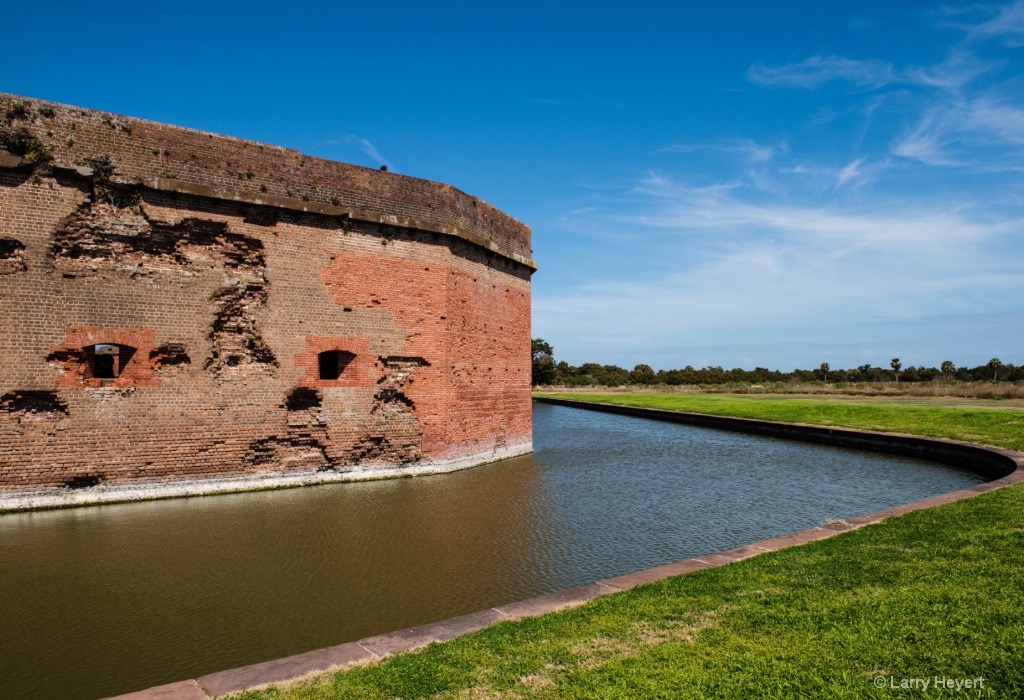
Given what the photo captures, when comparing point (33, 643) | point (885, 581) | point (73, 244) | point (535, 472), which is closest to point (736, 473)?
point (535, 472)

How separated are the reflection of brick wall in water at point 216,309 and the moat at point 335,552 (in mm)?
1000

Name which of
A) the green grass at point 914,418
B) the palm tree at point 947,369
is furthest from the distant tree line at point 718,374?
the green grass at point 914,418

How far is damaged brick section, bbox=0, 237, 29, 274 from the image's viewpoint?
8.66 meters

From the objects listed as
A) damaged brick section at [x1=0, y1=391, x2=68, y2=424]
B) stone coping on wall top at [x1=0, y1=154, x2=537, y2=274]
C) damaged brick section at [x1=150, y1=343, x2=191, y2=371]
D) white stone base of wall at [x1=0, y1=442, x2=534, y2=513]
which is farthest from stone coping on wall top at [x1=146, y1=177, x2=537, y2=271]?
white stone base of wall at [x1=0, y1=442, x2=534, y2=513]

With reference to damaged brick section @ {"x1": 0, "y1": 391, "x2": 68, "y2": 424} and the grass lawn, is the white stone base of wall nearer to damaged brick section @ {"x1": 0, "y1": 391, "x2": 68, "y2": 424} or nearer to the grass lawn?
damaged brick section @ {"x1": 0, "y1": 391, "x2": 68, "y2": 424}

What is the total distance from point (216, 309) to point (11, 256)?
2811mm

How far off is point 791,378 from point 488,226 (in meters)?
66.7

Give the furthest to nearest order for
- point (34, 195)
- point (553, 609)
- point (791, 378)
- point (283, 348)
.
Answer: point (791, 378) < point (283, 348) < point (34, 195) < point (553, 609)

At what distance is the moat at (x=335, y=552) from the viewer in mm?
4410

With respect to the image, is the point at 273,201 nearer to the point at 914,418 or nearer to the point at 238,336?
the point at 238,336

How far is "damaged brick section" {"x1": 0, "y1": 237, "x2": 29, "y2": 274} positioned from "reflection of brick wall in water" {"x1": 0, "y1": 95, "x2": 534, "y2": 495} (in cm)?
2

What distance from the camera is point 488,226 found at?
14.5 m

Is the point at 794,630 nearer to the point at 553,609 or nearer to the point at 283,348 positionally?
the point at 553,609

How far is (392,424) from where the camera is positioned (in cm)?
1188
